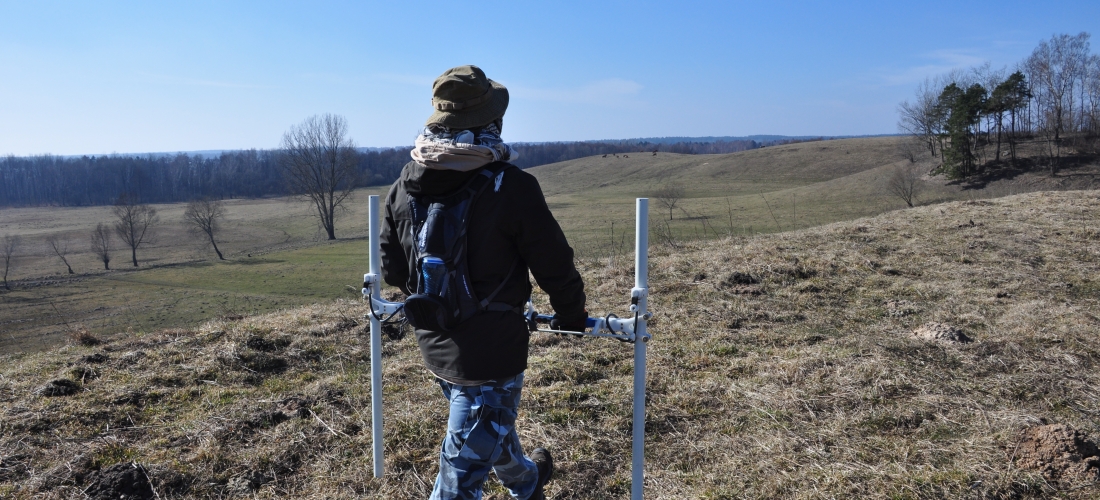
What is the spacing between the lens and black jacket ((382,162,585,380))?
2357mm

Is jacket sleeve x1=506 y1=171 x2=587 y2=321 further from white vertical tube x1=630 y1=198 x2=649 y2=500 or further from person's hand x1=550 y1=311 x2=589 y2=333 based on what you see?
white vertical tube x1=630 y1=198 x2=649 y2=500

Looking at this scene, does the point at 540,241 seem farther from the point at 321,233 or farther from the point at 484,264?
the point at 321,233

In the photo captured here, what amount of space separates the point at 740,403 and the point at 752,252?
542 centimetres

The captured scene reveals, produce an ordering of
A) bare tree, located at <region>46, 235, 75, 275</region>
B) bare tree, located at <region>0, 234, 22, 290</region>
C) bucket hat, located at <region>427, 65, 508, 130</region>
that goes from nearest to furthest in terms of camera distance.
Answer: bucket hat, located at <region>427, 65, 508, 130</region>
bare tree, located at <region>0, 234, 22, 290</region>
bare tree, located at <region>46, 235, 75, 275</region>

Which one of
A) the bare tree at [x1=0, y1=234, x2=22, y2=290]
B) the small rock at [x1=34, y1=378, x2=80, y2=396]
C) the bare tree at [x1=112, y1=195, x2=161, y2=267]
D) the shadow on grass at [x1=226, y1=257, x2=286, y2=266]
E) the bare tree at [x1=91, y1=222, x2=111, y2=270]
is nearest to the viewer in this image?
the small rock at [x1=34, y1=378, x2=80, y2=396]

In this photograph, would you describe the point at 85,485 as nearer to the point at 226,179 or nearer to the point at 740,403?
the point at 740,403

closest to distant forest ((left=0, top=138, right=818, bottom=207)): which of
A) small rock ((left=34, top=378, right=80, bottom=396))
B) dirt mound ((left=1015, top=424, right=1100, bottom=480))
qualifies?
small rock ((left=34, top=378, right=80, bottom=396))

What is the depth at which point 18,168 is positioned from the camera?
126625 millimetres

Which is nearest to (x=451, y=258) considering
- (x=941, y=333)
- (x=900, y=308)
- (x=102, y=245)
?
(x=941, y=333)

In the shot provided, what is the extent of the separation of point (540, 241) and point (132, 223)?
6344 centimetres

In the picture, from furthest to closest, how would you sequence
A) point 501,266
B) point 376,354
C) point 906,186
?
1. point 906,186
2. point 376,354
3. point 501,266

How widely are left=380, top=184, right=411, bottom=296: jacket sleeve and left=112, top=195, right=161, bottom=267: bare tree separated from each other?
57814mm

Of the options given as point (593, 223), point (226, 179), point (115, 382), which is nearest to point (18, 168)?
point (226, 179)

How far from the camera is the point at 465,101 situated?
2.43m
